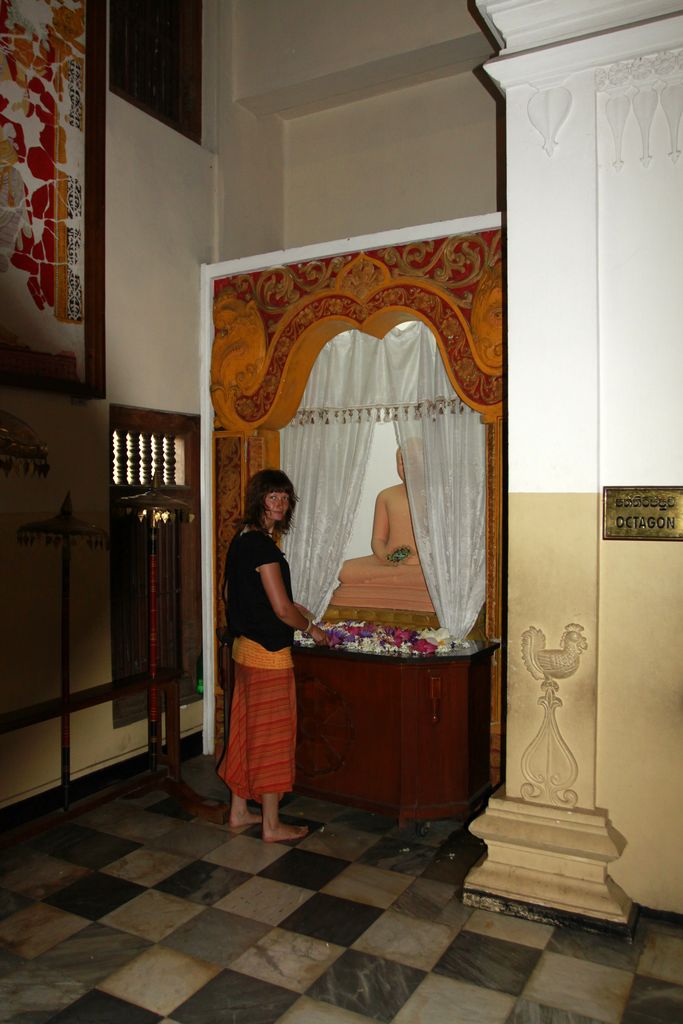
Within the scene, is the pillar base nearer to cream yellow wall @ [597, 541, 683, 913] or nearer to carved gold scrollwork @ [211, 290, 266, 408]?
cream yellow wall @ [597, 541, 683, 913]

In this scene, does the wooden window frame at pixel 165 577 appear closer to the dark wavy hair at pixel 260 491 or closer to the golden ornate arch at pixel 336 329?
the golden ornate arch at pixel 336 329

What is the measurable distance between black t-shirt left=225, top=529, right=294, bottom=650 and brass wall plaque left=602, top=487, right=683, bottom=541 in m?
1.50

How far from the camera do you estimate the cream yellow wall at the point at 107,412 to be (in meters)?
4.12

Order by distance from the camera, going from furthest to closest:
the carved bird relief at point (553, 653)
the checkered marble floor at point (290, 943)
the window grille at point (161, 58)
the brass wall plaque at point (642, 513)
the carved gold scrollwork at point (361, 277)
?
the window grille at point (161, 58)
the carved gold scrollwork at point (361, 277)
the carved bird relief at point (553, 653)
the brass wall plaque at point (642, 513)
the checkered marble floor at point (290, 943)

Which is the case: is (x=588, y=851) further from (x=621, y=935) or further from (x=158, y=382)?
(x=158, y=382)

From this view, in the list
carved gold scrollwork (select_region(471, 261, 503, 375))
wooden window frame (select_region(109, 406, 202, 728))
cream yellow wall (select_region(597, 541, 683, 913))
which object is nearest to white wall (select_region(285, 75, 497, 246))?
carved gold scrollwork (select_region(471, 261, 503, 375))

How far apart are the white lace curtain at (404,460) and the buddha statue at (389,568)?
0.15m

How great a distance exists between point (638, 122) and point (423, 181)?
2.67 metres

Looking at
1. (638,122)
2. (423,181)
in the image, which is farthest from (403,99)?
(638,122)

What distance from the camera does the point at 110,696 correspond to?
13.5 ft

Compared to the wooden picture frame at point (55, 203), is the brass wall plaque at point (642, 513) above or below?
below

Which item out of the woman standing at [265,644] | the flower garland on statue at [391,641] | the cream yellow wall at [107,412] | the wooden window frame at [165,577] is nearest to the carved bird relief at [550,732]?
the flower garland on statue at [391,641]

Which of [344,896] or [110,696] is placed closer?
[344,896]

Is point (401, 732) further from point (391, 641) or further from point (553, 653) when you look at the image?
point (553, 653)
